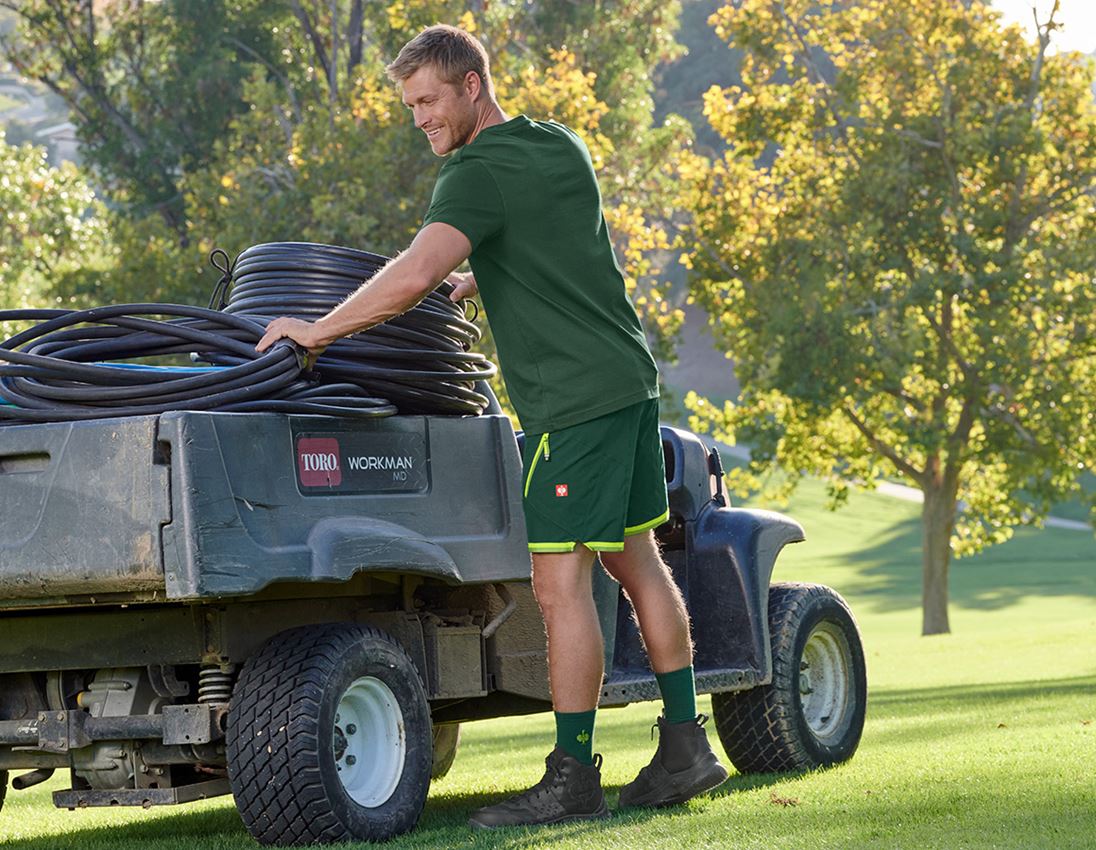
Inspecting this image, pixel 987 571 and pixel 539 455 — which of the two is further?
pixel 987 571

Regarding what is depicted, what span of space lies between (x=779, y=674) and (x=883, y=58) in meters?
17.6

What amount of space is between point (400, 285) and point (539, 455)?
66 cm

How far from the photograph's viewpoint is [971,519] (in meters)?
25.8

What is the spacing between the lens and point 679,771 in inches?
227

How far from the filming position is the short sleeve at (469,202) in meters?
5.27

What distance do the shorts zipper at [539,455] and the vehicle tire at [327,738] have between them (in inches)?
24.6

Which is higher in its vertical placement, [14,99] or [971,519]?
[14,99]

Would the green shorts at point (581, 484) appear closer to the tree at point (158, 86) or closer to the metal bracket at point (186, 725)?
the metal bracket at point (186, 725)

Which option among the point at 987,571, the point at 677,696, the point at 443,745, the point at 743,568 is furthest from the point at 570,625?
the point at 987,571

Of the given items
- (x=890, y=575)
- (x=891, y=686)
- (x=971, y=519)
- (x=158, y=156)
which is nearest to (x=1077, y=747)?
(x=891, y=686)

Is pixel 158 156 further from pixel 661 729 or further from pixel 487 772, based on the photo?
pixel 661 729

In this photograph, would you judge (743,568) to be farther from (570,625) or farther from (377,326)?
(377,326)

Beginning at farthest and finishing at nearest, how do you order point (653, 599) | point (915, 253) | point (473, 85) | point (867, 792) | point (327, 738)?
point (915, 253) < point (867, 792) < point (653, 599) < point (473, 85) < point (327, 738)

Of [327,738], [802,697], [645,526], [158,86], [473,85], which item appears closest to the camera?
[327,738]
